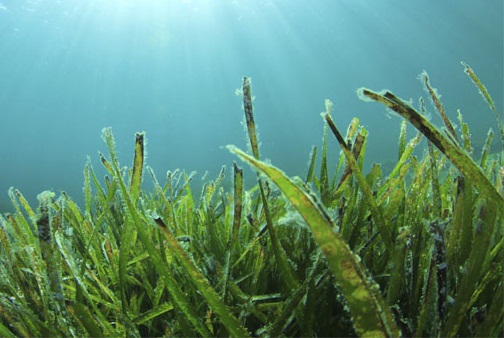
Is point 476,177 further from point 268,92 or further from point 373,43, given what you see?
point 268,92

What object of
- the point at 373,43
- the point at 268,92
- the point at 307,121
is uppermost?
the point at 373,43

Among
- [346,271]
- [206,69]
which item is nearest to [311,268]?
[346,271]

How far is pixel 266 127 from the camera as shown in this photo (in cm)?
10831

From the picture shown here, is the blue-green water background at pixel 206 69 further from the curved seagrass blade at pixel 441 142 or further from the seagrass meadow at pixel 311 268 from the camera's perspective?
the curved seagrass blade at pixel 441 142

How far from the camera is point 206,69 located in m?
85.2

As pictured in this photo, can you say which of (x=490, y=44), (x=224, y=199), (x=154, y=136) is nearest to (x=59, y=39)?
(x=154, y=136)

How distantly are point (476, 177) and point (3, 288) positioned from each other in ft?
4.05

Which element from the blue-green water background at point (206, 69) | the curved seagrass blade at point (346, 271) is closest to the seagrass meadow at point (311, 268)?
the curved seagrass blade at point (346, 271)

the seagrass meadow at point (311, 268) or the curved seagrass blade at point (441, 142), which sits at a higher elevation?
the curved seagrass blade at point (441, 142)

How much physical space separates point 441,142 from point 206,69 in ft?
291

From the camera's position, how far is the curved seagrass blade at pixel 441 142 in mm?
540

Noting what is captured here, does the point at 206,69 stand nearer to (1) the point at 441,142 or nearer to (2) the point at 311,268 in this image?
(2) the point at 311,268

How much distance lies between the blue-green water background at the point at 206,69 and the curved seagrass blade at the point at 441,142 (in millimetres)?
35393

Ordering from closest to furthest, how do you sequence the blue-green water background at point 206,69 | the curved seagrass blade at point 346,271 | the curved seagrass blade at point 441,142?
1. the curved seagrass blade at point 346,271
2. the curved seagrass blade at point 441,142
3. the blue-green water background at point 206,69
